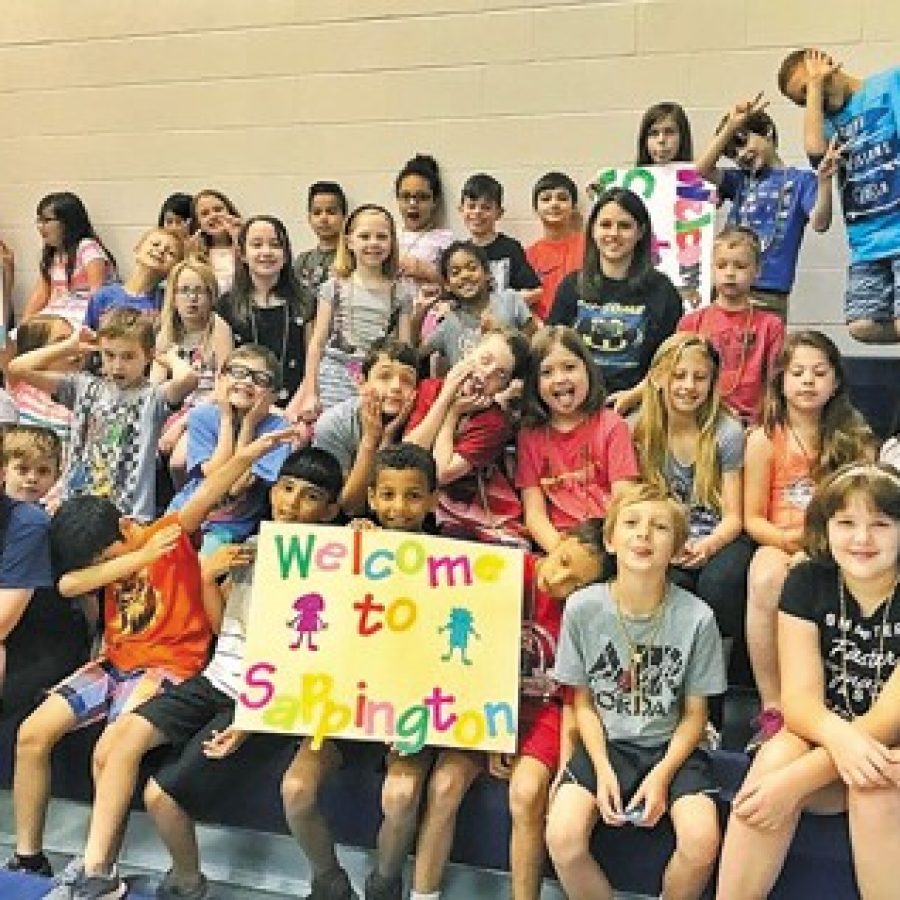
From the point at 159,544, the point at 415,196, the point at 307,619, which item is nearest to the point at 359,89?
the point at 415,196

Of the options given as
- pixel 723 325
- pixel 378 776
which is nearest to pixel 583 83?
pixel 723 325

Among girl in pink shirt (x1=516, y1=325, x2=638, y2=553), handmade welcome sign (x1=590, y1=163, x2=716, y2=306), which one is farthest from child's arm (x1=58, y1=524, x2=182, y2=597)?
handmade welcome sign (x1=590, y1=163, x2=716, y2=306)

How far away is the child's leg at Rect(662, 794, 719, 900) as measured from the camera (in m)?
2.06

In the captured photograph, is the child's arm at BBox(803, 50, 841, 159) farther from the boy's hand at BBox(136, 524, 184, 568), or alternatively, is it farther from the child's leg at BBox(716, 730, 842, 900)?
the boy's hand at BBox(136, 524, 184, 568)

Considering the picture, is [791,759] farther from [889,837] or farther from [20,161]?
[20,161]

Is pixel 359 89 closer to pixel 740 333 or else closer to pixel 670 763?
pixel 740 333

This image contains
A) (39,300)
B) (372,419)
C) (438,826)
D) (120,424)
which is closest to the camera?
Answer: (438,826)

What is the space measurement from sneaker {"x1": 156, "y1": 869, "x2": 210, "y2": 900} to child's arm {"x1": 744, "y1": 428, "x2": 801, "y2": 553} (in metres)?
1.42

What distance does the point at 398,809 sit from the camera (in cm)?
231

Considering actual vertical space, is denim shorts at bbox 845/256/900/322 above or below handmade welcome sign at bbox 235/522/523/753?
above

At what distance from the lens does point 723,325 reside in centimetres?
332

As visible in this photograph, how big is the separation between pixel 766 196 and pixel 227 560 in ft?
7.71

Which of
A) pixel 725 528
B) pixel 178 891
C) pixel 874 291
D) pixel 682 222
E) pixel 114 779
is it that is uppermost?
pixel 682 222

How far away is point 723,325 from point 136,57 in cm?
361
